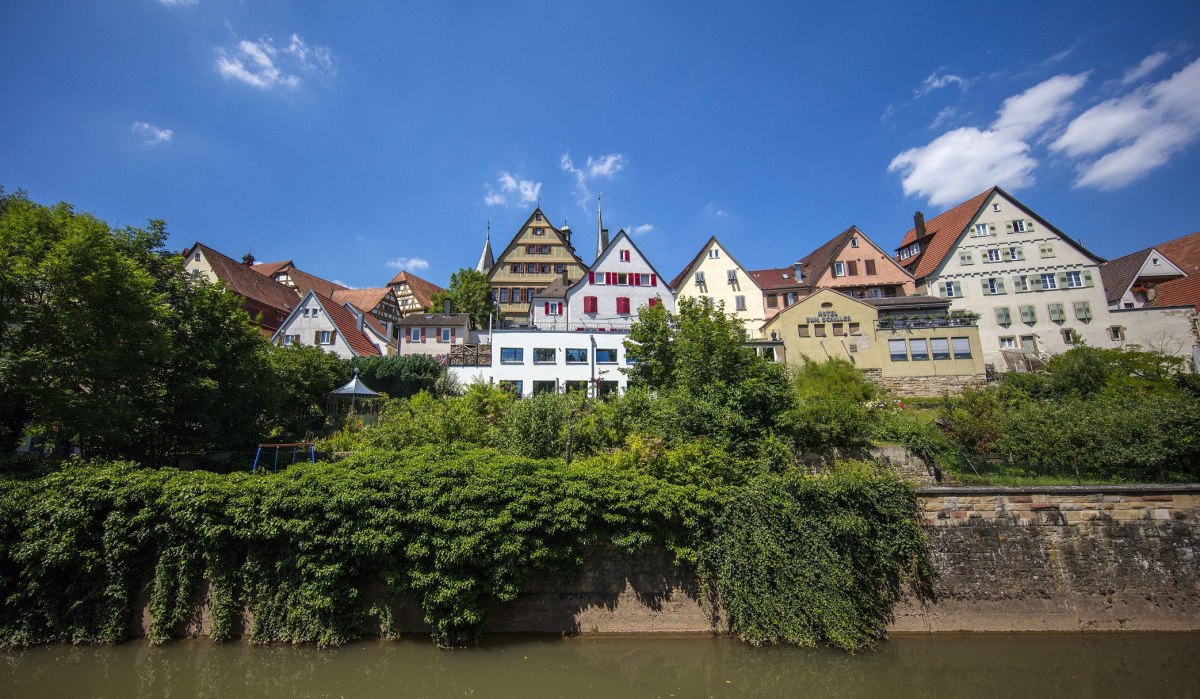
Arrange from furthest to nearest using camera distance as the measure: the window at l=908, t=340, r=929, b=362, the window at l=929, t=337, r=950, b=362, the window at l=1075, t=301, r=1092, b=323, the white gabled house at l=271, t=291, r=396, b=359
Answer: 1. the white gabled house at l=271, t=291, r=396, b=359
2. the window at l=1075, t=301, r=1092, b=323
3. the window at l=908, t=340, r=929, b=362
4. the window at l=929, t=337, r=950, b=362

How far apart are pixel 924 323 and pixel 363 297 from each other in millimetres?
48585

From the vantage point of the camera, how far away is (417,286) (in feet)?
204

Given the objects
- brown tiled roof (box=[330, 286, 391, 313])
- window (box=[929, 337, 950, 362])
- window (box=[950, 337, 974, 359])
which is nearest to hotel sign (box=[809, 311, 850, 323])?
window (box=[929, 337, 950, 362])

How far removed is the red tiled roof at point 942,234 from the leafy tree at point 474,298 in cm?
3406

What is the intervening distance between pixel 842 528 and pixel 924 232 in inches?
1550

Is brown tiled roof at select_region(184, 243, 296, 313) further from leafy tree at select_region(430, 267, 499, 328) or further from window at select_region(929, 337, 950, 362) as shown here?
window at select_region(929, 337, 950, 362)

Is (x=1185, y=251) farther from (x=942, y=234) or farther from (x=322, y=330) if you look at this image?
(x=322, y=330)

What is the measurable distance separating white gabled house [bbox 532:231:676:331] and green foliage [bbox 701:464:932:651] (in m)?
21.9

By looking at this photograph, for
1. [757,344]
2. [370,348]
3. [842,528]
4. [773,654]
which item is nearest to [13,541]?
[773,654]

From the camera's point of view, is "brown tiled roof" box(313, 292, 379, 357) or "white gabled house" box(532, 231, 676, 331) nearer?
"brown tiled roof" box(313, 292, 379, 357)

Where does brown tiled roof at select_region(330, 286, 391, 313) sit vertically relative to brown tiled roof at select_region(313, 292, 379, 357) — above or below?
above

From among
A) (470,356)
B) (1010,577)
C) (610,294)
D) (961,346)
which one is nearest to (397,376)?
(470,356)

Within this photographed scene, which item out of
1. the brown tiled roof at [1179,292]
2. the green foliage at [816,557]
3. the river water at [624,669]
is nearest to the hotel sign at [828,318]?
the green foliage at [816,557]

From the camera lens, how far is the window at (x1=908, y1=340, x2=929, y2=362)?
28.3m
